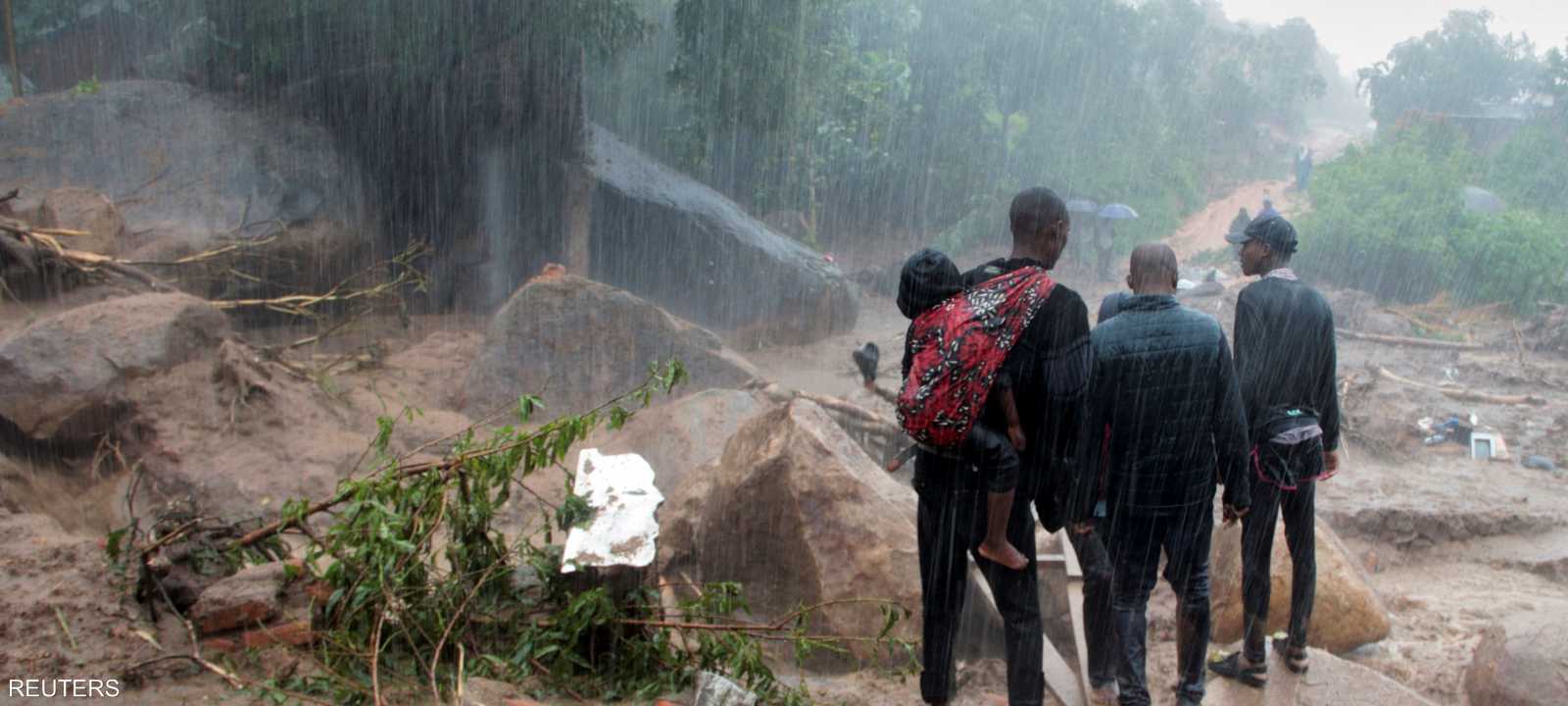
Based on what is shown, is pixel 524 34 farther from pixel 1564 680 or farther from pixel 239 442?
pixel 1564 680

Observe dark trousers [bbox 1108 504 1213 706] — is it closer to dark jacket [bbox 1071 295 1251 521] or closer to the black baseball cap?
dark jacket [bbox 1071 295 1251 521]

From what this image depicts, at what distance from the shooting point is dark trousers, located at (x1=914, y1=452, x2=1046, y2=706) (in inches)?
108

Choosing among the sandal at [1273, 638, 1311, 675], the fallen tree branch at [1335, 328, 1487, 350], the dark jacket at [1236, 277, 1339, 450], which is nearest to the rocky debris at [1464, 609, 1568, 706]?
the sandal at [1273, 638, 1311, 675]

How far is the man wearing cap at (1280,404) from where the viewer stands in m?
3.28

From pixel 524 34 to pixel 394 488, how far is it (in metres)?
8.56

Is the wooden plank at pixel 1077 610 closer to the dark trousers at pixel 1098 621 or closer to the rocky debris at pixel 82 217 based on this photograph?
the dark trousers at pixel 1098 621

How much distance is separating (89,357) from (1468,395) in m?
12.1

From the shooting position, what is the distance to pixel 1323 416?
3391mm

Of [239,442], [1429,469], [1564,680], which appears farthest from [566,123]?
[1564,680]

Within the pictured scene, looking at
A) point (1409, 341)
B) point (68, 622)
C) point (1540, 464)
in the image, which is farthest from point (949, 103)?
point (68, 622)

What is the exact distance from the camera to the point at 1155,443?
3.00 m

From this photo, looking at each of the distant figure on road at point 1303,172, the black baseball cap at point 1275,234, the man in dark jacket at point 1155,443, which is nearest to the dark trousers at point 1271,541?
the man in dark jacket at point 1155,443

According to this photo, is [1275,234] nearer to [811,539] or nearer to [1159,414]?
[1159,414]

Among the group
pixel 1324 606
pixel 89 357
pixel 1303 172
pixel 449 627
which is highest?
pixel 1303 172
